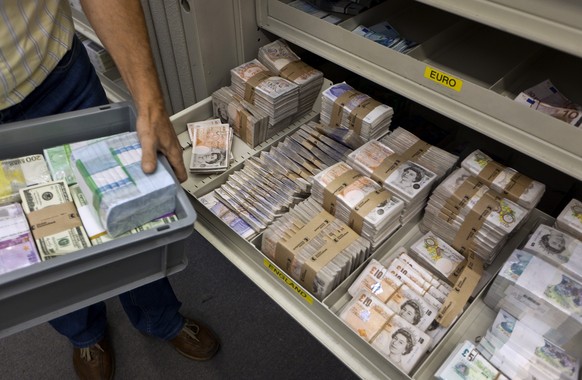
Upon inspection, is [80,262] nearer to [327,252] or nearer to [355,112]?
[327,252]

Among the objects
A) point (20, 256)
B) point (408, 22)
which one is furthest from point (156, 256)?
point (408, 22)

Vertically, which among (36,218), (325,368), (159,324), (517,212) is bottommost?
(325,368)

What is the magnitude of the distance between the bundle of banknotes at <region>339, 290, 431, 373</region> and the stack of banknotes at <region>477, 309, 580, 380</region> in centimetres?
16

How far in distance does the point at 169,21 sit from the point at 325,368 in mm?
1584

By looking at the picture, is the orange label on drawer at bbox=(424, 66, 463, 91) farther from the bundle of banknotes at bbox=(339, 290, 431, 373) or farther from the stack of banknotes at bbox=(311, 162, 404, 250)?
the bundle of banknotes at bbox=(339, 290, 431, 373)

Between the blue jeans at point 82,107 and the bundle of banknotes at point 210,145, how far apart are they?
33 cm

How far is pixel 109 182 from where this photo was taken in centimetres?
100

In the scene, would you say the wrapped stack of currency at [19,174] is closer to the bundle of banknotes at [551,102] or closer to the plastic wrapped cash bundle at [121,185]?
the plastic wrapped cash bundle at [121,185]

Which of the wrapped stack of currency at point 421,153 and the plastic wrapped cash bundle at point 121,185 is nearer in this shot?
the plastic wrapped cash bundle at point 121,185

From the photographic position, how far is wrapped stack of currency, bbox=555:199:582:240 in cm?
119

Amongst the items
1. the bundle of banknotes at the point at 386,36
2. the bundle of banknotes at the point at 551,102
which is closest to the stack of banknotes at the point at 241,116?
the bundle of banknotes at the point at 386,36

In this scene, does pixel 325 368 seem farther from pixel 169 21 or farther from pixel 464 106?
pixel 169 21

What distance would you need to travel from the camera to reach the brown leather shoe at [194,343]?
1.95 meters

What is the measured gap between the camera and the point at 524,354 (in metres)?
1.06
